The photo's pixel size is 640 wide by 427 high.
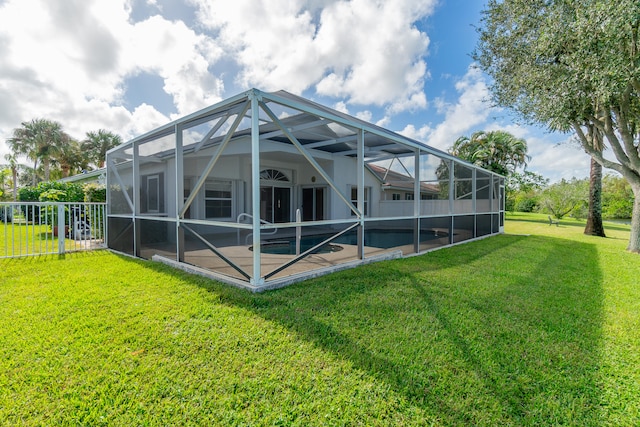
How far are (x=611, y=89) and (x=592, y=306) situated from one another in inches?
241

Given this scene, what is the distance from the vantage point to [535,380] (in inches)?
90.1

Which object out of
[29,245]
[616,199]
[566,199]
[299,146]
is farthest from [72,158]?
[616,199]

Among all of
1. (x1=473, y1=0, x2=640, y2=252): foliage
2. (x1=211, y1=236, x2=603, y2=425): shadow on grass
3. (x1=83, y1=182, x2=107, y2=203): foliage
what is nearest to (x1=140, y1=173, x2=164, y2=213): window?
(x1=83, y1=182, x2=107, y2=203): foliage

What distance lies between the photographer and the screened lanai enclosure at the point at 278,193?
192 inches

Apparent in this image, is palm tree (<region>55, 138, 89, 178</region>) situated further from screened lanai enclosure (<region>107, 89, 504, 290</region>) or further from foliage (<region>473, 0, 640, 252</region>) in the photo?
foliage (<region>473, 0, 640, 252</region>)

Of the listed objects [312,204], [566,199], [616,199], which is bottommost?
[312,204]

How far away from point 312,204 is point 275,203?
1770mm

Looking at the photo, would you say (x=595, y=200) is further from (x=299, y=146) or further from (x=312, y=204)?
(x=299, y=146)

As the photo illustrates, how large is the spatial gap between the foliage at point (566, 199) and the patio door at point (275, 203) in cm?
2779

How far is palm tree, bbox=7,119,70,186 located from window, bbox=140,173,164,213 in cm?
2361

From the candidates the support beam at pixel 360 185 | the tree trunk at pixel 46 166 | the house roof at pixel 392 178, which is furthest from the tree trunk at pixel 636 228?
the tree trunk at pixel 46 166

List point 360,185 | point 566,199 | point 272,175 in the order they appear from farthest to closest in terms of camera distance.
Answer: point 566,199 → point 272,175 → point 360,185

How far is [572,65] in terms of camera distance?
297 inches

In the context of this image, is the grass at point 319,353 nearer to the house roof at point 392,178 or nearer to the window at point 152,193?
the window at point 152,193
